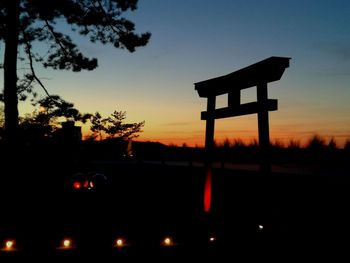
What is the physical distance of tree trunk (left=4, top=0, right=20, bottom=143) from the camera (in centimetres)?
1148

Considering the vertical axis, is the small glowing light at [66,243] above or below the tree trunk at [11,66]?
below

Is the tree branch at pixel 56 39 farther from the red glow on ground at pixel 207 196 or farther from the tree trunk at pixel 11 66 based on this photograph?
the red glow on ground at pixel 207 196

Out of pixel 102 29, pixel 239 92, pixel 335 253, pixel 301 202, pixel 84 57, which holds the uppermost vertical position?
pixel 102 29

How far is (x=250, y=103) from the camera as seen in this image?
23.3 ft

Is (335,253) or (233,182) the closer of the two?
(335,253)

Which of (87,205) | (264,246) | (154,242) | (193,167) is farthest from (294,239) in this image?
(193,167)

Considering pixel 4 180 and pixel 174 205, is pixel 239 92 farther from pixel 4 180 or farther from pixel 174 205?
pixel 4 180

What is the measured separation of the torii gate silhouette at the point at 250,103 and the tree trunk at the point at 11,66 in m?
6.17

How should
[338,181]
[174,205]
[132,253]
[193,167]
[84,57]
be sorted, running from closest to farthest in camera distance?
[132,253]
[338,181]
[174,205]
[84,57]
[193,167]

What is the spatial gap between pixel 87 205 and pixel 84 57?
543cm

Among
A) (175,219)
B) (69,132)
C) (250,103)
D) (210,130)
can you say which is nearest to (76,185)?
(69,132)

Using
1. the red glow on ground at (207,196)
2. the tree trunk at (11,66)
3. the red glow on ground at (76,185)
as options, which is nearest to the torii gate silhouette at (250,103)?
the red glow on ground at (207,196)

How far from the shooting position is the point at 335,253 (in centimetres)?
683

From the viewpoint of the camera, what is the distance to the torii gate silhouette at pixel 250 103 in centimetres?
664
